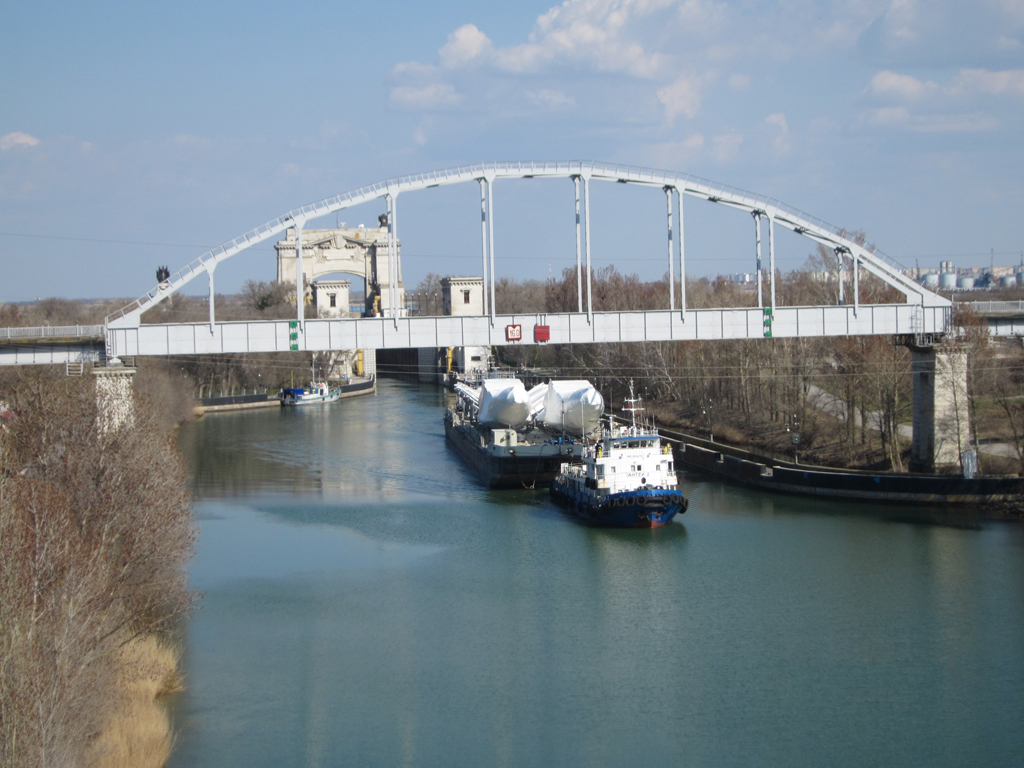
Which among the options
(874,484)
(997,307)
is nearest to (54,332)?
(874,484)

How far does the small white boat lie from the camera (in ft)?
195

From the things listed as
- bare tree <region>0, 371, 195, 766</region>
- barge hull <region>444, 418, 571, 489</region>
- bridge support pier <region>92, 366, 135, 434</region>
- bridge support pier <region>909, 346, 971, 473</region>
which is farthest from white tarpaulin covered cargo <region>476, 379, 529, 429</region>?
bare tree <region>0, 371, 195, 766</region>

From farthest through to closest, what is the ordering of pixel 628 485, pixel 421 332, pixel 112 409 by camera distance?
1. pixel 421 332
2. pixel 628 485
3. pixel 112 409

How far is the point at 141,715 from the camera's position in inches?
504

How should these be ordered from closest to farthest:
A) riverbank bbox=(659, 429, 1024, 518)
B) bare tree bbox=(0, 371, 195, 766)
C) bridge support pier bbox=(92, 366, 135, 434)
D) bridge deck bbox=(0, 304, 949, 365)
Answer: bare tree bbox=(0, 371, 195, 766) < bridge support pier bbox=(92, 366, 135, 434) < riverbank bbox=(659, 429, 1024, 518) < bridge deck bbox=(0, 304, 949, 365)

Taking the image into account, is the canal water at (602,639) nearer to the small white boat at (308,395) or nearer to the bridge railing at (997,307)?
the bridge railing at (997,307)

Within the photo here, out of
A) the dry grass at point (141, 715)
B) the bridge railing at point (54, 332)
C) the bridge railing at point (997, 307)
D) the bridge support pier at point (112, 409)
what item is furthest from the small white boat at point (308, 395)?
the dry grass at point (141, 715)

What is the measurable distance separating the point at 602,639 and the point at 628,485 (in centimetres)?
881

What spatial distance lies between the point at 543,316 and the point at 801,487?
27.9 feet

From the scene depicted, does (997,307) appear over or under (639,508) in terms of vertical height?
over

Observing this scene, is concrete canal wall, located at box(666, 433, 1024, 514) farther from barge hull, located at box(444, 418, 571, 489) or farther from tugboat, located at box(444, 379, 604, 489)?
barge hull, located at box(444, 418, 571, 489)

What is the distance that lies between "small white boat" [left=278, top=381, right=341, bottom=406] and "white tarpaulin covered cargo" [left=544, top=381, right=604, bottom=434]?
2945cm

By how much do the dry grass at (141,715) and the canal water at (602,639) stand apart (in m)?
0.37

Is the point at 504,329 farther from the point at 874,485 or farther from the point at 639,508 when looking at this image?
the point at 874,485
